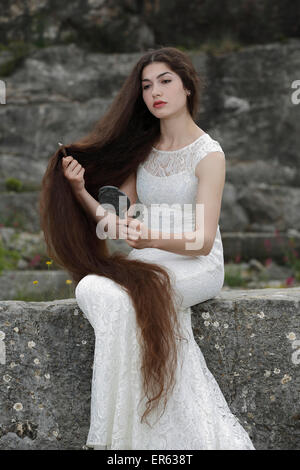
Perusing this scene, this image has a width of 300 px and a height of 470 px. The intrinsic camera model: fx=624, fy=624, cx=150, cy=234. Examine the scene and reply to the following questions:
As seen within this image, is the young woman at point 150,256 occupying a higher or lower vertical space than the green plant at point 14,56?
lower

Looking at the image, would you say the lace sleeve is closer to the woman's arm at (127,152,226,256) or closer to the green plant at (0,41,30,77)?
the woman's arm at (127,152,226,256)

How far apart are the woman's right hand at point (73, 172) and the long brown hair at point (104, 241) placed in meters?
0.03

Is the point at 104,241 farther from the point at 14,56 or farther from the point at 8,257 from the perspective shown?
the point at 14,56

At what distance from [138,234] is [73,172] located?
0.51m

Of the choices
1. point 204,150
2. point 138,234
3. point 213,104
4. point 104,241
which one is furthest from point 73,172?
point 213,104

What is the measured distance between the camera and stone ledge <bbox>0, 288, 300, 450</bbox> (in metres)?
2.81

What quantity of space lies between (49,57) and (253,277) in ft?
14.2

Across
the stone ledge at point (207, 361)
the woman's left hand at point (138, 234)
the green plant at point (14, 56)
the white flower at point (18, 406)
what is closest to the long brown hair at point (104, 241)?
the woman's left hand at point (138, 234)

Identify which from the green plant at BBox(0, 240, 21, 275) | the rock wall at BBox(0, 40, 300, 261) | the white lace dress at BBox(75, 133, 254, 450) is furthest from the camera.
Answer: the rock wall at BBox(0, 40, 300, 261)

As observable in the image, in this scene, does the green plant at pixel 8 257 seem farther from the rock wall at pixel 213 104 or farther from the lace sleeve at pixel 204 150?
the lace sleeve at pixel 204 150

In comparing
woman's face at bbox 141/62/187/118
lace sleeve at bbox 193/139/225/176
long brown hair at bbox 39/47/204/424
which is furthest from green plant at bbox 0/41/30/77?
lace sleeve at bbox 193/139/225/176

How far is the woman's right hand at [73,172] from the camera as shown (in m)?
2.92

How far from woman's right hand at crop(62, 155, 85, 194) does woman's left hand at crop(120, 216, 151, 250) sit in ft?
1.34

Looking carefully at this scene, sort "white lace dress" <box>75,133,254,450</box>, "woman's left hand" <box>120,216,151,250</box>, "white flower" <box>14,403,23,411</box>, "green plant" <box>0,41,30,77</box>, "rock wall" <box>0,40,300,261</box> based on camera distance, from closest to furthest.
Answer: "white lace dress" <box>75,133,254,450</box> < "woman's left hand" <box>120,216,151,250</box> < "white flower" <box>14,403,23,411</box> < "rock wall" <box>0,40,300,261</box> < "green plant" <box>0,41,30,77</box>
